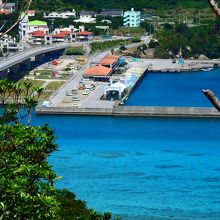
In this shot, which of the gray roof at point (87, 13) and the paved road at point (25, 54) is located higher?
the gray roof at point (87, 13)

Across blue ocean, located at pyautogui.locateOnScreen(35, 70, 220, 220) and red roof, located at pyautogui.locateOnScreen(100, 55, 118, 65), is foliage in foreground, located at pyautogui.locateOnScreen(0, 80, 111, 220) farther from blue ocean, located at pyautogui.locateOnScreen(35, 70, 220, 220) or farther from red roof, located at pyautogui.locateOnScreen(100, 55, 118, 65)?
red roof, located at pyautogui.locateOnScreen(100, 55, 118, 65)

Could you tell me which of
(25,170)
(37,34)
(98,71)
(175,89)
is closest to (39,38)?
(37,34)

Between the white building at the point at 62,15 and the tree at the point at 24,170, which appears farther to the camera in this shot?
the white building at the point at 62,15

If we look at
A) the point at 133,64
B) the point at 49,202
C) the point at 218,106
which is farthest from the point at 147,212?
the point at 133,64

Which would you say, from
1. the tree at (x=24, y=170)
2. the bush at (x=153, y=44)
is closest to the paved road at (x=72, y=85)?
the bush at (x=153, y=44)

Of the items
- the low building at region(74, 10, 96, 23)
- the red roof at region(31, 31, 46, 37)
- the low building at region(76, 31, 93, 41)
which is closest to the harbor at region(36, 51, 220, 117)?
the low building at region(76, 31, 93, 41)

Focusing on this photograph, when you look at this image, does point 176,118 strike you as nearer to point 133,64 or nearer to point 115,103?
point 115,103

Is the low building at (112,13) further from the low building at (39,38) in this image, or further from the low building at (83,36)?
the low building at (39,38)
